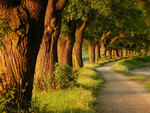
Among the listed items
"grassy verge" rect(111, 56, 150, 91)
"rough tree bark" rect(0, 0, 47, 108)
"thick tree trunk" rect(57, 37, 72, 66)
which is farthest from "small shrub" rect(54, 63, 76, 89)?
"thick tree trunk" rect(57, 37, 72, 66)

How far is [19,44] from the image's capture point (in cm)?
584

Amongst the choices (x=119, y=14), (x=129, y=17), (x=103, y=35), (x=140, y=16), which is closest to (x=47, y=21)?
(x=119, y=14)

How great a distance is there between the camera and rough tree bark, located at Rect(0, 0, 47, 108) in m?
5.73

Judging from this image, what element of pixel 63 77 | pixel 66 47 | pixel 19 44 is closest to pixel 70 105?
pixel 19 44

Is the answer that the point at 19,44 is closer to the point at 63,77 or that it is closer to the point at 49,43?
the point at 63,77

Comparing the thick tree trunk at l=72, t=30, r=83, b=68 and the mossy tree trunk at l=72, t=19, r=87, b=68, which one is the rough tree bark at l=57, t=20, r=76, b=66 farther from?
the thick tree trunk at l=72, t=30, r=83, b=68

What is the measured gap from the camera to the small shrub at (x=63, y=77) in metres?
11.9

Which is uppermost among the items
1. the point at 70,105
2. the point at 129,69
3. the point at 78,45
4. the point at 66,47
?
the point at 78,45

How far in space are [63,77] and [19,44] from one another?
6398 mm

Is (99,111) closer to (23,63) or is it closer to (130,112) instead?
(130,112)

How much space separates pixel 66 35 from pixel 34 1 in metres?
14.4

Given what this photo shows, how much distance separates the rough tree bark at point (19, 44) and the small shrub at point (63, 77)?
5.75m

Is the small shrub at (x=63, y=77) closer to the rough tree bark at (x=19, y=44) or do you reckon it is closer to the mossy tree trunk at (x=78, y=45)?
the rough tree bark at (x=19, y=44)

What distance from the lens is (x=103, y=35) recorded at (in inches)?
1711
